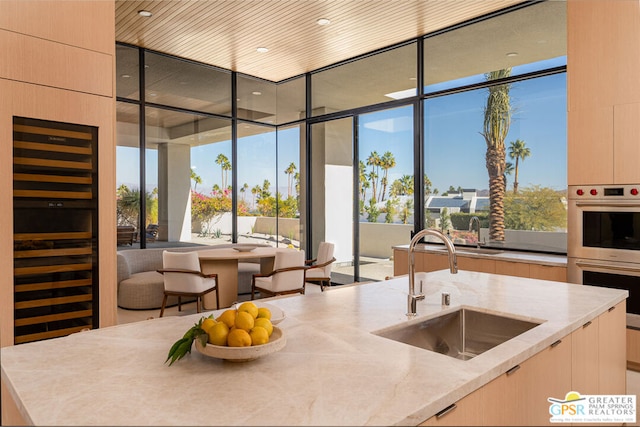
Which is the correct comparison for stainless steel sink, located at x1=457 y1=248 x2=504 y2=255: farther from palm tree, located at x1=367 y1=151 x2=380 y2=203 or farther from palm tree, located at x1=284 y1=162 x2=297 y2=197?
palm tree, located at x1=284 y1=162 x2=297 y2=197

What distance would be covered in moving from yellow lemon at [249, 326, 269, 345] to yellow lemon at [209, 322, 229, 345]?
74 mm

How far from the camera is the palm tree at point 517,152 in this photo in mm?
4309

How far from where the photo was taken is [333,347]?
138 cm

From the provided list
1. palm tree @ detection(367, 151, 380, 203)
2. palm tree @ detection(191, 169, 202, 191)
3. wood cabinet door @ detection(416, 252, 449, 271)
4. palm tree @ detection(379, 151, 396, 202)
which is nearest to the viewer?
wood cabinet door @ detection(416, 252, 449, 271)

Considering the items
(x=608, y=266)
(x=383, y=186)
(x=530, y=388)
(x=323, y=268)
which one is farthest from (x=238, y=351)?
(x=383, y=186)

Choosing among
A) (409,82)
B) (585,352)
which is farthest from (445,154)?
(585,352)

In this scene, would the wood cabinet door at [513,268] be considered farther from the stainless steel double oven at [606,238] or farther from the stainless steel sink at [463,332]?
the stainless steel sink at [463,332]

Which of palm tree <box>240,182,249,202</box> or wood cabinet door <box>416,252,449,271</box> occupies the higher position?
palm tree <box>240,182,249,202</box>

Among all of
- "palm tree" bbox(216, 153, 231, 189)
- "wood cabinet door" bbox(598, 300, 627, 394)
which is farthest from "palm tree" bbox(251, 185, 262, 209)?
"wood cabinet door" bbox(598, 300, 627, 394)

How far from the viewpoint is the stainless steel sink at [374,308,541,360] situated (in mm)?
1763

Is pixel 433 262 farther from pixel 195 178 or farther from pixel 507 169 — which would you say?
pixel 195 178

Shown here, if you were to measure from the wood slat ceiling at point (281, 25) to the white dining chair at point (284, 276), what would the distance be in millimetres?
2549

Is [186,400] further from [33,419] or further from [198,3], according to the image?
[198,3]

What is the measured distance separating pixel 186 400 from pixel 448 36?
5029 mm
